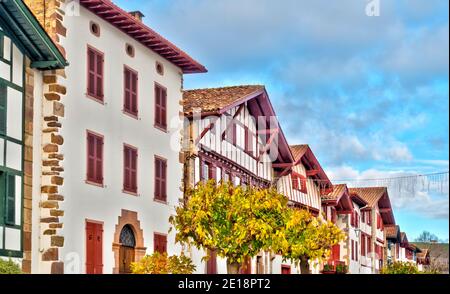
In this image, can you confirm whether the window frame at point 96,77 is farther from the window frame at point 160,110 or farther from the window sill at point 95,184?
the window frame at point 160,110

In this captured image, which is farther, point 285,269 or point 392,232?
point 392,232

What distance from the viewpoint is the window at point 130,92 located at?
3181cm

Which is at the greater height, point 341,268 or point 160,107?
point 160,107

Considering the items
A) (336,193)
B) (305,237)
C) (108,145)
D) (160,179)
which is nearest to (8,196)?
(108,145)

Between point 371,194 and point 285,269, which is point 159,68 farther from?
point 371,194

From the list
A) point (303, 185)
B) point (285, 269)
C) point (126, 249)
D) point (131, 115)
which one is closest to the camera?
point (126, 249)

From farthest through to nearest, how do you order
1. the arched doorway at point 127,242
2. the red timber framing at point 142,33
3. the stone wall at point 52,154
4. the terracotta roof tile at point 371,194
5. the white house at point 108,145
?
1. the terracotta roof tile at point 371,194
2. the arched doorway at point 127,242
3. the red timber framing at point 142,33
4. the white house at point 108,145
5. the stone wall at point 52,154

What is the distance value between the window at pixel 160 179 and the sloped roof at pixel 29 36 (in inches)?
310

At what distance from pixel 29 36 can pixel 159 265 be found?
8.46 m

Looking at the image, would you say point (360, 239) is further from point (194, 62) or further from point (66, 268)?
point (66, 268)

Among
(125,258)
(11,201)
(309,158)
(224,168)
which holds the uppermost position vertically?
(309,158)

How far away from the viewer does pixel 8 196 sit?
82.6 ft

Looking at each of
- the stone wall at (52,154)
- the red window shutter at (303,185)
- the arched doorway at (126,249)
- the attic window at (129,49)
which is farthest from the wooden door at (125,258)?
the red window shutter at (303,185)
